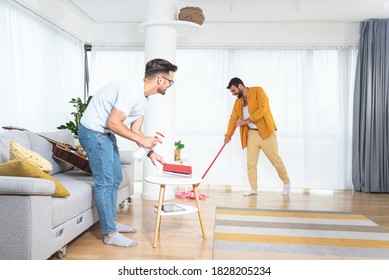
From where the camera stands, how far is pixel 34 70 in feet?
12.7

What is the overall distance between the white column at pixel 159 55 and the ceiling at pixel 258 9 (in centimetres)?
33

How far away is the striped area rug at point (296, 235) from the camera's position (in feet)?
7.57

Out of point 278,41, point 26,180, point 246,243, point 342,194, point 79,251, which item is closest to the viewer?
point 26,180

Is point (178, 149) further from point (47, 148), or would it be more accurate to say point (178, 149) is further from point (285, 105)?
point (47, 148)

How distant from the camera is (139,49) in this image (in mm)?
5246

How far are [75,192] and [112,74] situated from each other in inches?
128

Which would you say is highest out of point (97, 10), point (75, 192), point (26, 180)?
point (97, 10)

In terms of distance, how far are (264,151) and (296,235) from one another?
1769 mm

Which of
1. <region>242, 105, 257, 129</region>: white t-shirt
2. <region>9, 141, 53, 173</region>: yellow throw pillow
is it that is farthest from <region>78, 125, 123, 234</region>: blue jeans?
<region>242, 105, 257, 129</region>: white t-shirt

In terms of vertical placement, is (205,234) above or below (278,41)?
below

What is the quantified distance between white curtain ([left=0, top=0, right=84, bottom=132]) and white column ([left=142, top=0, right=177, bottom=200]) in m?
1.14

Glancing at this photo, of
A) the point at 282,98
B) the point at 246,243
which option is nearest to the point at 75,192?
the point at 246,243

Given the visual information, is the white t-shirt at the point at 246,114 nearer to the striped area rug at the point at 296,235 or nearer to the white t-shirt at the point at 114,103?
the striped area rug at the point at 296,235
